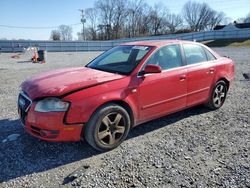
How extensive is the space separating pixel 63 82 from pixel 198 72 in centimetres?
269

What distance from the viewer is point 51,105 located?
10.4ft

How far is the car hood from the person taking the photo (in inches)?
128

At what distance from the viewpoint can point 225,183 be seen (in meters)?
2.77

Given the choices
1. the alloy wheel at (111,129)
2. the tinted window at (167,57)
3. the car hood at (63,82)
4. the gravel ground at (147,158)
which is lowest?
the gravel ground at (147,158)

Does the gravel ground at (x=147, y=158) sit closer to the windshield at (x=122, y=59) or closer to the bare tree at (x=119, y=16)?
the windshield at (x=122, y=59)

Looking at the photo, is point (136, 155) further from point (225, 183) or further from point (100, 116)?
point (225, 183)

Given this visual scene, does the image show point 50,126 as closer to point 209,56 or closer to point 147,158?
point 147,158

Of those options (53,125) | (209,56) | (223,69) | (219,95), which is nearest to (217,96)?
(219,95)

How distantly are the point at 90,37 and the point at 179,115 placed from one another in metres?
63.9

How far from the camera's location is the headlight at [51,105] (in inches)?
123

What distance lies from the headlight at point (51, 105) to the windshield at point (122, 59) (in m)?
1.17

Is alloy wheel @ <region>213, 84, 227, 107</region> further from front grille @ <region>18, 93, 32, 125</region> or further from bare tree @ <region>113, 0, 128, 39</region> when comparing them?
bare tree @ <region>113, 0, 128, 39</region>

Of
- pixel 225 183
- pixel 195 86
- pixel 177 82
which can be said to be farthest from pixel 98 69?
pixel 225 183

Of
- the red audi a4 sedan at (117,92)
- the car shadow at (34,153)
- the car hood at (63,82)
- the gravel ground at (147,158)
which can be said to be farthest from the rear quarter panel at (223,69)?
the car hood at (63,82)
